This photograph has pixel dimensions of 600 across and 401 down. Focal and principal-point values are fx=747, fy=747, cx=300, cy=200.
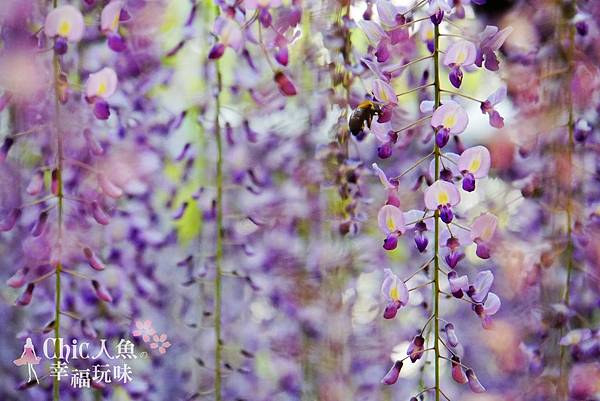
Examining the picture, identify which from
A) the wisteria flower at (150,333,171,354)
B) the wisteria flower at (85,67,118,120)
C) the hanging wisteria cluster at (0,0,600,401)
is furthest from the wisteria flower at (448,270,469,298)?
the wisteria flower at (85,67,118,120)

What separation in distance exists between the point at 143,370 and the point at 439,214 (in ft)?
1.85

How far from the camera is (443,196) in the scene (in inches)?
43.8

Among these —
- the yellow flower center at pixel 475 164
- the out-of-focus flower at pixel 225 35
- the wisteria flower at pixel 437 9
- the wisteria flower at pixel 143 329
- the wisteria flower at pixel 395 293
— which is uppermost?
the wisteria flower at pixel 437 9

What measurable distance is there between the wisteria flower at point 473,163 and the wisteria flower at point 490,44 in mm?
143

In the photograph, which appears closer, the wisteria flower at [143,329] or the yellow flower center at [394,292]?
the yellow flower center at [394,292]

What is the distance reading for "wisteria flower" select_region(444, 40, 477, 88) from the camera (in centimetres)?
113

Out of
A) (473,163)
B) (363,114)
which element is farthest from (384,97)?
(473,163)

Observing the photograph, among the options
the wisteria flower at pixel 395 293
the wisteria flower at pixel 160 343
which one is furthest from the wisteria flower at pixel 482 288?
the wisteria flower at pixel 160 343

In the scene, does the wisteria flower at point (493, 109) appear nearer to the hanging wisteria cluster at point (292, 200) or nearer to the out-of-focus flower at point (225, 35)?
the hanging wisteria cluster at point (292, 200)

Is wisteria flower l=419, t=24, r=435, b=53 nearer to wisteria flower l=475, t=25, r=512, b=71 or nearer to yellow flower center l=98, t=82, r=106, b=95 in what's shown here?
wisteria flower l=475, t=25, r=512, b=71

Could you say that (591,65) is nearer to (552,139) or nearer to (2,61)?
(552,139)

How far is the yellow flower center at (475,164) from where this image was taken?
44.2 inches

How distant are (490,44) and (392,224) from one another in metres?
0.32

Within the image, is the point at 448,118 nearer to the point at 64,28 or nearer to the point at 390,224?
the point at 390,224
